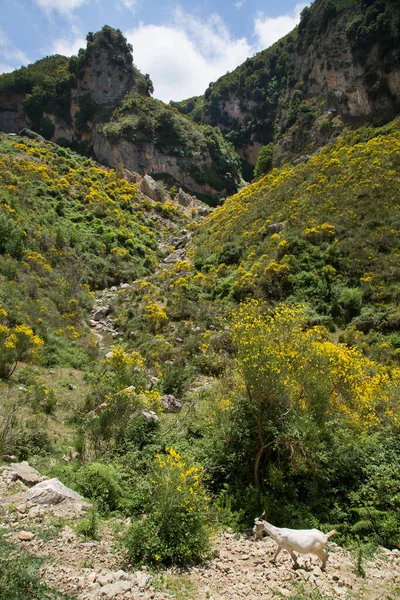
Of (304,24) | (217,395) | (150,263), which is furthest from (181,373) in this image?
(304,24)

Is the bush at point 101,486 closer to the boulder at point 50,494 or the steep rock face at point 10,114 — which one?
the boulder at point 50,494

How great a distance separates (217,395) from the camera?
8555 millimetres

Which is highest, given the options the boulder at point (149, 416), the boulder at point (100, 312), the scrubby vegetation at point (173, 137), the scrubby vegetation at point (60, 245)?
the scrubby vegetation at point (173, 137)

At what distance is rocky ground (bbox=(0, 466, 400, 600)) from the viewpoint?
4070 mm

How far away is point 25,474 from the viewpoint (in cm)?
622

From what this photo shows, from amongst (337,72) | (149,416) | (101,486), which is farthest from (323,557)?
(337,72)

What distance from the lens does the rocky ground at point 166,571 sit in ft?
13.4

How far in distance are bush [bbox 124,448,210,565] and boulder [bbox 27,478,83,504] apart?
4.11 ft

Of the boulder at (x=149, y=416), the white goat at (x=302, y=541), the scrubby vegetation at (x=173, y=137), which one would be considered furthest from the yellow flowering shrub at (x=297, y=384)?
the scrubby vegetation at (x=173, y=137)

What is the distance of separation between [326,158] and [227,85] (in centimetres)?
5093

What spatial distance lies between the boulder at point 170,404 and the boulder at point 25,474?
19.2 ft

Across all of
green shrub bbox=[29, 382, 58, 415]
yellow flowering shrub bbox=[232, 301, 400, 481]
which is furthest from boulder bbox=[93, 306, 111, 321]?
yellow flowering shrub bbox=[232, 301, 400, 481]

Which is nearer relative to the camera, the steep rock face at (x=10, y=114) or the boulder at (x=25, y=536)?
the boulder at (x=25, y=536)

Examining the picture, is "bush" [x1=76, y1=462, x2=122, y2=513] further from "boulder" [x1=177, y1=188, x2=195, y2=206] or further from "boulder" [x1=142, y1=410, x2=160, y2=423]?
"boulder" [x1=177, y1=188, x2=195, y2=206]
